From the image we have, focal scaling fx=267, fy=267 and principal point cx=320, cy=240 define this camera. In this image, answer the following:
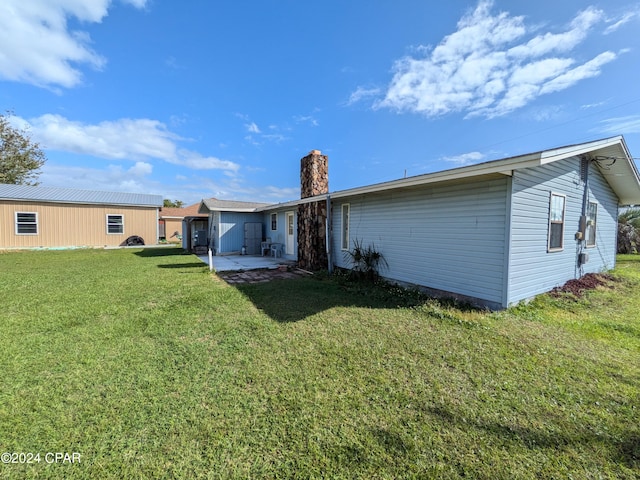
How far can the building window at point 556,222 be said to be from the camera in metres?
5.89

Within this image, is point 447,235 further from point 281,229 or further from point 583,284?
point 281,229

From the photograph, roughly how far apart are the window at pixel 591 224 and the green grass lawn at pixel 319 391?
3.38 m

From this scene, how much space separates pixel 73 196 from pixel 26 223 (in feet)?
8.89

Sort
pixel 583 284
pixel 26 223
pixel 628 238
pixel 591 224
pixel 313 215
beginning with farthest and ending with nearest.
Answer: pixel 26 223 → pixel 628 238 → pixel 313 215 → pixel 591 224 → pixel 583 284

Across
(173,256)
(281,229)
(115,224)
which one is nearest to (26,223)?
(115,224)

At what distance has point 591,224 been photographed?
25.1 feet

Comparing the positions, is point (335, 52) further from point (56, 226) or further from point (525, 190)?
point (56, 226)

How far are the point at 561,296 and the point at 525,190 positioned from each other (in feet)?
8.85

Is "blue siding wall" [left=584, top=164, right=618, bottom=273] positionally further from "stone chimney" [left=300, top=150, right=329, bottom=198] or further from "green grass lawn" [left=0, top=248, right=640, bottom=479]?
"stone chimney" [left=300, top=150, right=329, bottom=198]

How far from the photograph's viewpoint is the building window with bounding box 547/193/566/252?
5.89 metres

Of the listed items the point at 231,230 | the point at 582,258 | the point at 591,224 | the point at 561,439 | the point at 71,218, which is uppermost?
the point at 71,218

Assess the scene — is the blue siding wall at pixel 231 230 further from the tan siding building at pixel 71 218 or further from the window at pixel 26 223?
the window at pixel 26 223

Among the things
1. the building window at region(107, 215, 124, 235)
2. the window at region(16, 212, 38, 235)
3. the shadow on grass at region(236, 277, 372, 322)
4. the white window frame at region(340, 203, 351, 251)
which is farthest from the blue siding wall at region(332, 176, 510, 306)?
the window at region(16, 212, 38, 235)

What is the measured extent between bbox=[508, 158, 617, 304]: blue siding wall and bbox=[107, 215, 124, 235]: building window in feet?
70.1
